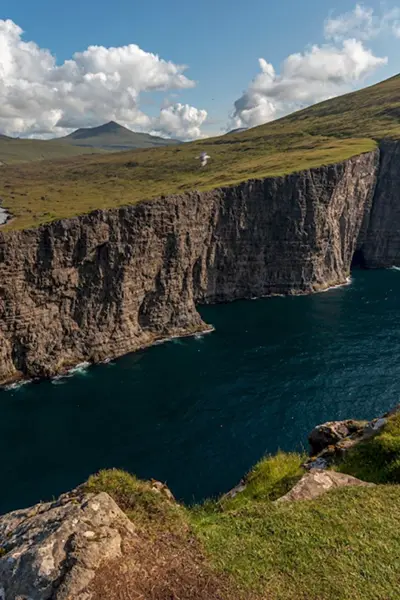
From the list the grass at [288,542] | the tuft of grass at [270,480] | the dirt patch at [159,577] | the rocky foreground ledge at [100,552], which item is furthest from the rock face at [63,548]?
the tuft of grass at [270,480]

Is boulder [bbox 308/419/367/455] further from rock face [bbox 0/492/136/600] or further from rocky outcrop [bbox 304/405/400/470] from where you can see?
rock face [bbox 0/492/136/600]

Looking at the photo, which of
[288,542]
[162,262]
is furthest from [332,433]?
[162,262]

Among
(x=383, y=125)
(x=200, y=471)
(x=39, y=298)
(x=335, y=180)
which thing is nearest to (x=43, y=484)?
(x=200, y=471)

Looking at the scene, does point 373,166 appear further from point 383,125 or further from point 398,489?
point 398,489

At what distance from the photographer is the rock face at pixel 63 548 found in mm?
13023

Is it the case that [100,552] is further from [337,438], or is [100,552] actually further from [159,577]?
[337,438]

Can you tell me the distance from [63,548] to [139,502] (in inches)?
146

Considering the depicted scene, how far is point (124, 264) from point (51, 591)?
3017 inches

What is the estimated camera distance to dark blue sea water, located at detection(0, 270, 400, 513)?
52312 mm

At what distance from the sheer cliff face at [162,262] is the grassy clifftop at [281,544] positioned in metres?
63.9

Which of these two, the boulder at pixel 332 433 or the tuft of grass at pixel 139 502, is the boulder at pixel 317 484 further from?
the boulder at pixel 332 433

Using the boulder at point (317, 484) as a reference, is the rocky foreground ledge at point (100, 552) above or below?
above

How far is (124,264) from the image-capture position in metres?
Result: 87.1

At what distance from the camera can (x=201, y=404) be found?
66875mm
